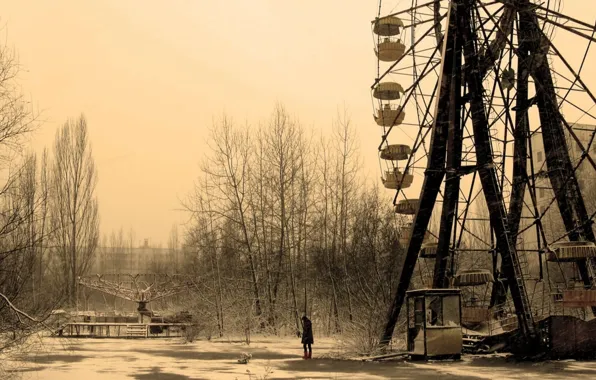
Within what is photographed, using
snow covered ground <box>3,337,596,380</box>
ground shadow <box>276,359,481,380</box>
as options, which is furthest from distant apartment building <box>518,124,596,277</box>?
ground shadow <box>276,359,481,380</box>

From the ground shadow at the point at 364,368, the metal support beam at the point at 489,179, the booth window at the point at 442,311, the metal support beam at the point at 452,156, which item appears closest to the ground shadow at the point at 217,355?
the ground shadow at the point at 364,368

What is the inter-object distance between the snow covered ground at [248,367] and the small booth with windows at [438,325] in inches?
19.7

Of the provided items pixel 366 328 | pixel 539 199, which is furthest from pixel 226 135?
pixel 539 199

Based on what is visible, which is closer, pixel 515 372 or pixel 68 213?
pixel 515 372

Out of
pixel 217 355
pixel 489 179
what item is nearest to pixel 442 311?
pixel 489 179

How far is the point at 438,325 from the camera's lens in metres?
21.6

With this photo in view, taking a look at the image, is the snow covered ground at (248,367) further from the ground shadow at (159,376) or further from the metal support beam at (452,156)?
the metal support beam at (452,156)

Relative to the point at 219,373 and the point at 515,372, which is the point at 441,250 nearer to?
the point at 515,372

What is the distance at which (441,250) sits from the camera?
75.6ft

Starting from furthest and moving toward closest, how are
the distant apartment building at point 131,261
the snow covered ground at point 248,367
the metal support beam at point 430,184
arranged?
the distant apartment building at point 131,261
the metal support beam at point 430,184
the snow covered ground at point 248,367

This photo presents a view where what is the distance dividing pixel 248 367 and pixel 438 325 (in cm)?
611

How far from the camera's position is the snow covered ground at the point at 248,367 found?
18781 mm

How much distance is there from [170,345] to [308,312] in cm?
1132

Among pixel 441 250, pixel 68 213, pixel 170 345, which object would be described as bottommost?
pixel 170 345
